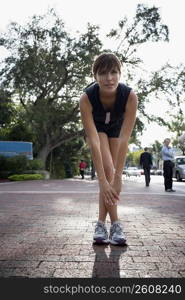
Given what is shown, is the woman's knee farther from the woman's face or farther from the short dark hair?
the short dark hair

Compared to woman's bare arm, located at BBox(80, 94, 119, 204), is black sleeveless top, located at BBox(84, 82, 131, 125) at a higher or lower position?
higher

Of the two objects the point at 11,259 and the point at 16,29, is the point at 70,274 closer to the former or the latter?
the point at 11,259

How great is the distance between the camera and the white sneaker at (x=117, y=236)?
3258mm

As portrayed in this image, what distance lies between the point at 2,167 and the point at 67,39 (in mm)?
11082

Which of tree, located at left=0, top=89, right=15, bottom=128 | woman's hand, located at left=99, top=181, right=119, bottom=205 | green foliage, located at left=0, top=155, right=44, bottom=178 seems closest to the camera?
woman's hand, located at left=99, top=181, right=119, bottom=205

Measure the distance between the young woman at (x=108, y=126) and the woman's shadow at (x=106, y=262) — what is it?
0.13m

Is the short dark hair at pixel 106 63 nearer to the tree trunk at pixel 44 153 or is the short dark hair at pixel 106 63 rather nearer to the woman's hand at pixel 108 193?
the woman's hand at pixel 108 193

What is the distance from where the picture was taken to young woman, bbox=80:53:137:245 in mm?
3102

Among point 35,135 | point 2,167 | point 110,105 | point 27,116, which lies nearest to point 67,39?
point 27,116

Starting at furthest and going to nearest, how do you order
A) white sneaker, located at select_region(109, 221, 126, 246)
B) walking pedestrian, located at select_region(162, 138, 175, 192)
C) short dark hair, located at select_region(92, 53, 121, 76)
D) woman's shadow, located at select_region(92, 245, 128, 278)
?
walking pedestrian, located at select_region(162, 138, 175, 192)
white sneaker, located at select_region(109, 221, 126, 246)
short dark hair, located at select_region(92, 53, 121, 76)
woman's shadow, located at select_region(92, 245, 128, 278)

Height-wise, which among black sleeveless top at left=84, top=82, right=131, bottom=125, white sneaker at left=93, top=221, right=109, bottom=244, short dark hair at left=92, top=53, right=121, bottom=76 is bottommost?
white sneaker at left=93, top=221, right=109, bottom=244

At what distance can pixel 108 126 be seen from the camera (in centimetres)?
345

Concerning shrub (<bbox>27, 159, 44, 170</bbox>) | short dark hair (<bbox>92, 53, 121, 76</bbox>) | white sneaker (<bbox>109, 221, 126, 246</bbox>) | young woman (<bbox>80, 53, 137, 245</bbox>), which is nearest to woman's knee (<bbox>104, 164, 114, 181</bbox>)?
young woman (<bbox>80, 53, 137, 245</bbox>)

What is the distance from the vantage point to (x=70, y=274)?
235cm
